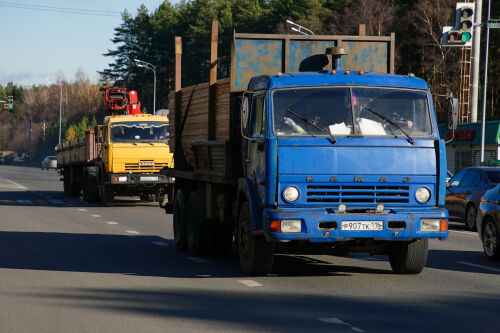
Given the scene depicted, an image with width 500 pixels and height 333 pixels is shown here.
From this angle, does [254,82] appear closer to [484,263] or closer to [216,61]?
[216,61]

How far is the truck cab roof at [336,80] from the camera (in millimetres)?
11227

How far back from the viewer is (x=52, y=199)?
3409cm

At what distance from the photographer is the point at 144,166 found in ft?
91.2

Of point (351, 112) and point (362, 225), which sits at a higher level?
point (351, 112)

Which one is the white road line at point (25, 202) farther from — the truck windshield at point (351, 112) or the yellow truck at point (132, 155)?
the truck windshield at point (351, 112)

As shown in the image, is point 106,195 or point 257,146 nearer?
point 257,146

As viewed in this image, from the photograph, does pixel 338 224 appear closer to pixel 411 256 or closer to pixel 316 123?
pixel 316 123

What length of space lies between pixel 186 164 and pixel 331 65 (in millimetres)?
3452

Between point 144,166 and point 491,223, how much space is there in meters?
15.3

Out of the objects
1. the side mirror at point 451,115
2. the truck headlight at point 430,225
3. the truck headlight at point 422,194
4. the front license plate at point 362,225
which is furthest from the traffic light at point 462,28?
the front license plate at point 362,225

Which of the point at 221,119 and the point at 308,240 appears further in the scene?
the point at 221,119

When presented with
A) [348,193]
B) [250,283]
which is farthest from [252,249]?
[348,193]

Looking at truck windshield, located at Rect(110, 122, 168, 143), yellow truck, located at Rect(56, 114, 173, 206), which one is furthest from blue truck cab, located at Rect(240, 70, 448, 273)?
truck windshield, located at Rect(110, 122, 168, 143)

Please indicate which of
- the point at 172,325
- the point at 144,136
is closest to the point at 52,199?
the point at 144,136
